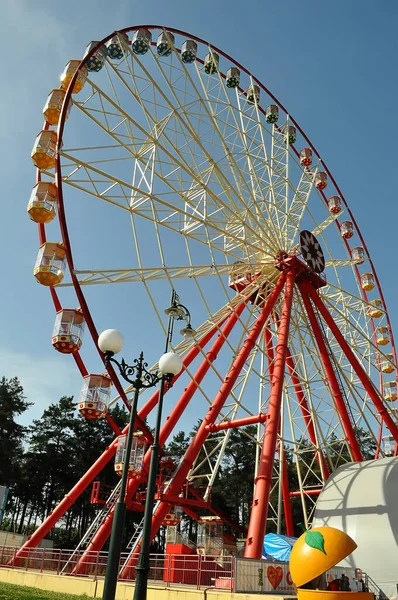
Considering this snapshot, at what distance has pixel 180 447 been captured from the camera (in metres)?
55.5

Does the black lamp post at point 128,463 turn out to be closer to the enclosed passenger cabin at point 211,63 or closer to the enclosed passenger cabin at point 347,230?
the enclosed passenger cabin at point 211,63

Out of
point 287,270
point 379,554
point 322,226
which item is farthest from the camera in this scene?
point 322,226

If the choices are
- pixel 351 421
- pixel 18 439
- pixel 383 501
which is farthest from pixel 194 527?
pixel 383 501

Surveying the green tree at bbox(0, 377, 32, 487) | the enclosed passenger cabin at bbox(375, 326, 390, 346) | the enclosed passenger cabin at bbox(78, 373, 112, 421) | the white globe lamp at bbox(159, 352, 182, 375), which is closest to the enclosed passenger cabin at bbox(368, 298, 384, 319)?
the enclosed passenger cabin at bbox(375, 326, 390, 346)

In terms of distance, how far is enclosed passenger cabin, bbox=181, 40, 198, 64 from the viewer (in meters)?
20.0

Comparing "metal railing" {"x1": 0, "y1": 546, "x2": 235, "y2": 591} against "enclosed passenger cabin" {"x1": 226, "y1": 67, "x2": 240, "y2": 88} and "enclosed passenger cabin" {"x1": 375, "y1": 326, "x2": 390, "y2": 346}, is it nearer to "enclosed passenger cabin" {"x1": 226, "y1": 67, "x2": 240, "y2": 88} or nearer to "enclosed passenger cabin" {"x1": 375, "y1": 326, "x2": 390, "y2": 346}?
"enclosed passenger cabin" {"x1": 375, "y1": 326, "x2": 390, "y2": 346}

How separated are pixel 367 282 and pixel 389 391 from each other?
19.6ft

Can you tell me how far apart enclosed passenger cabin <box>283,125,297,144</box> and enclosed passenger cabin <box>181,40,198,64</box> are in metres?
6.93

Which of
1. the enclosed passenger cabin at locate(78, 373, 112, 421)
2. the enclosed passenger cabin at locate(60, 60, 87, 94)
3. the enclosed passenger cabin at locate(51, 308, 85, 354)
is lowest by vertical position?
the enclosed passenger cabin at locate(78, 373, 112, 421)

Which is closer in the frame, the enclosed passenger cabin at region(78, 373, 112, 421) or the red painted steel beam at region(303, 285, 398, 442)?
the enclosed passenger cabin at region(78, 373, 112, 421)

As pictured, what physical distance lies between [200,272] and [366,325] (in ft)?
38.9

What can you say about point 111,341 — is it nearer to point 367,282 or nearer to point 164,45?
point 164,45

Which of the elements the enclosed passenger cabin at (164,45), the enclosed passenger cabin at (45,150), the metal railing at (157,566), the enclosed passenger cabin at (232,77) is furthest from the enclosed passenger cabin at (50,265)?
the enclosed passenger cabin at (232,77)

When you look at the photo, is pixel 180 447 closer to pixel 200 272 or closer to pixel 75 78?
pixel 200 272
